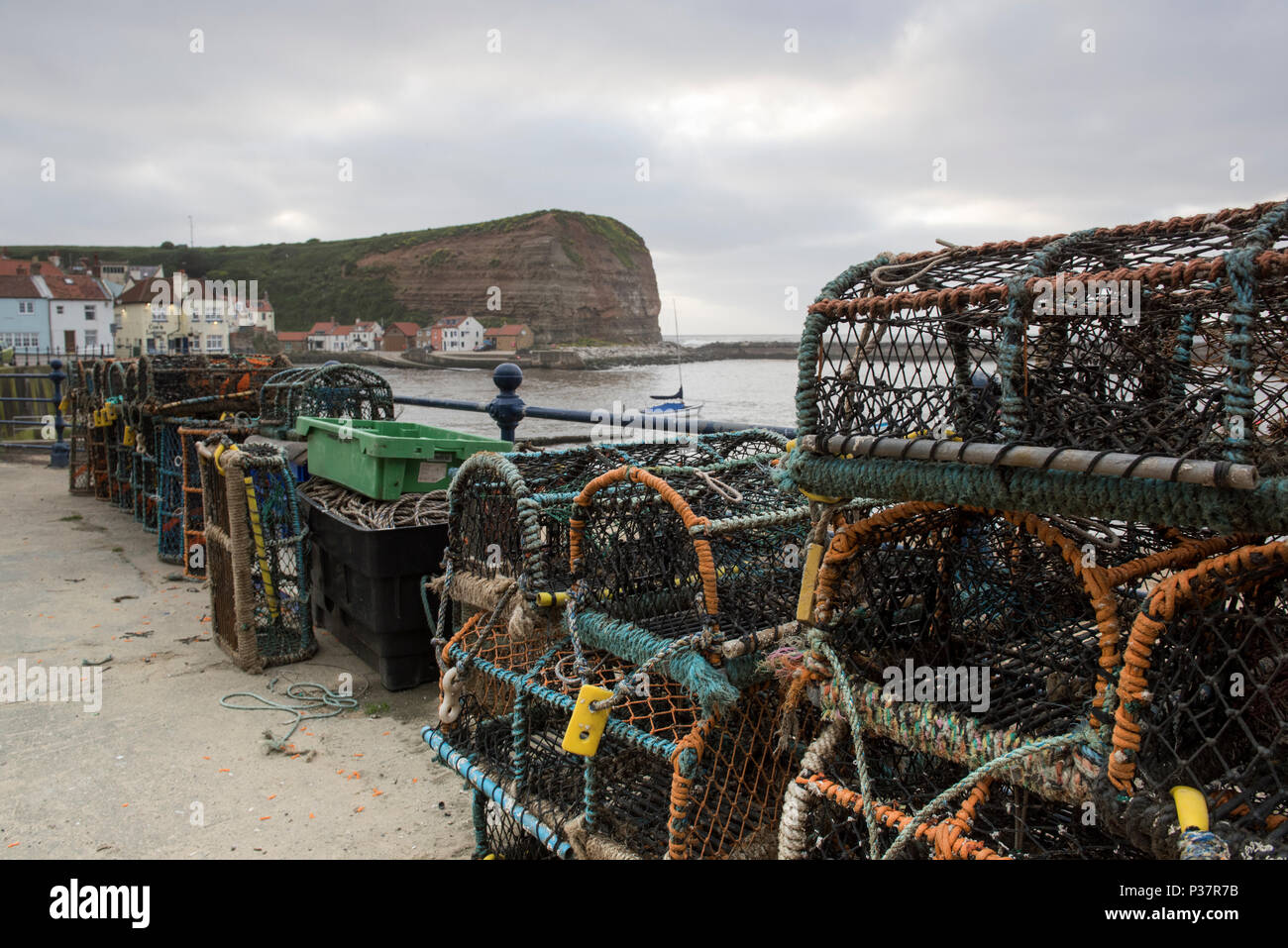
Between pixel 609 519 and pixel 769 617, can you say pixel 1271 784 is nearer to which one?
pixel 769 617

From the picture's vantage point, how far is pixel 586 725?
6.98ft

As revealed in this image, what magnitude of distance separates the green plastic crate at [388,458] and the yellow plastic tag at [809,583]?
2634mm

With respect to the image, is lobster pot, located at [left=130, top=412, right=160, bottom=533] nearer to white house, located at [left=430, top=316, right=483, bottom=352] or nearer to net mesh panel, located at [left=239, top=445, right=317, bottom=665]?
net mesh panel, located at [left=239, top=445, right=317, bottom=665]

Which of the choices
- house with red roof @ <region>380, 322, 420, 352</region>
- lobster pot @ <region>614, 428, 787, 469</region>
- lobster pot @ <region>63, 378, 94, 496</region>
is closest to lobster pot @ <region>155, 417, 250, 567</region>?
lobster pot @ <region>63, 378, 94, 496</region>

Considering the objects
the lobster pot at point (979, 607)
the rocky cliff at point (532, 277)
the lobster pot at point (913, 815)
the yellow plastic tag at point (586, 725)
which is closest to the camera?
the lobster pot at point (913, 815)

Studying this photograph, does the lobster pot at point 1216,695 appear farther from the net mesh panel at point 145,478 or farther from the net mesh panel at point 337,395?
the net mesh panel at point 145,478

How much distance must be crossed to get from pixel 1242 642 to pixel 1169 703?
0.53ft

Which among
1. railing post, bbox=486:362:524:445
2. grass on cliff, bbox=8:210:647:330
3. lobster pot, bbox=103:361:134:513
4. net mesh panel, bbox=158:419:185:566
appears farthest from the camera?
grass on cliff, bbox=8:210:647:330

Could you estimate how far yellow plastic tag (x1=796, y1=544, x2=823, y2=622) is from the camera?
201 cm

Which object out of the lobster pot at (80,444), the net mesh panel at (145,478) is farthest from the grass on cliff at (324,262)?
the net mesh panel at (145,478)

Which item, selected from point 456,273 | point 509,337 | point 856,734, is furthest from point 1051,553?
point 456,273

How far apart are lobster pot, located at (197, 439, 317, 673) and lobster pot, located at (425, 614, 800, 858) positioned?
1.98 metres

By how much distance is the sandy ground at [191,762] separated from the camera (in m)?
2.90

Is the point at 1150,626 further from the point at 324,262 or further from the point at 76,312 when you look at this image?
the point at 324,262
